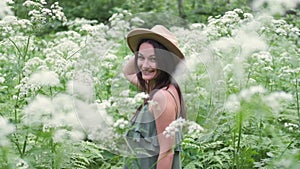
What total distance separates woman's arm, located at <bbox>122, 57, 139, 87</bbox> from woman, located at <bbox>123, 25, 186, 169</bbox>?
60mm

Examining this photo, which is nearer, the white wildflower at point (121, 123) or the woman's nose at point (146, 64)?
the white wildflower at point (121, 123)

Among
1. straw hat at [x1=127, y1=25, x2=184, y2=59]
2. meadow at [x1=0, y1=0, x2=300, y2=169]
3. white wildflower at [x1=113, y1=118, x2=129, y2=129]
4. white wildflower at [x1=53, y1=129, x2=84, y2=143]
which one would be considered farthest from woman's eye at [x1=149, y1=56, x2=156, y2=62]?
white wildflower at [x1=53, y1=129, x2=84, y2=143]

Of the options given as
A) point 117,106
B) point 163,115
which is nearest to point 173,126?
point 163,115

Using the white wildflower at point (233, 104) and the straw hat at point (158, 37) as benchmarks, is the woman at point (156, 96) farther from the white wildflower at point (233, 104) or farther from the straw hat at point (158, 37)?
the white wildflower at point (233, 104)

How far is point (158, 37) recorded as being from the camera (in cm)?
320

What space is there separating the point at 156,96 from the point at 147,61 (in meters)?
0.23

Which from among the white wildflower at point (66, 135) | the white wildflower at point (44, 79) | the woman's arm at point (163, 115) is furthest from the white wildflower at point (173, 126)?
the white wildflower at point (44, 79)

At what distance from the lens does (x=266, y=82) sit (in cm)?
598

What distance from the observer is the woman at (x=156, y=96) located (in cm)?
318

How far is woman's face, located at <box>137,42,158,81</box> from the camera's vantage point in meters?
3.22

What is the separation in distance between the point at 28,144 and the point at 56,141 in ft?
1.77

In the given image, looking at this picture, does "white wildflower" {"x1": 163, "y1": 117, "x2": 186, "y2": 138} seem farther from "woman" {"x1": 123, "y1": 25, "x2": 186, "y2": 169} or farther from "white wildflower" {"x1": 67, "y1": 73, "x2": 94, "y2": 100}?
"white wildflower" {"x1": 67, "y1": 73, "x2": 94, "y2": 100}

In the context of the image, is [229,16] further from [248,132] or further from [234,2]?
[234,2]

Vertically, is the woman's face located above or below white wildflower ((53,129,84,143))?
above
